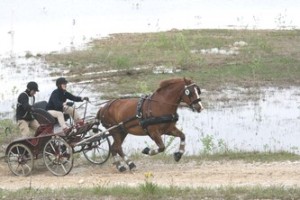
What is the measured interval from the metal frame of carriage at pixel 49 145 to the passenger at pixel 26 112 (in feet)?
0.88

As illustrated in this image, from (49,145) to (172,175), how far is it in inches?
114

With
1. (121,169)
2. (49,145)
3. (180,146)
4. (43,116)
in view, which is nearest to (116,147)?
(121,169)

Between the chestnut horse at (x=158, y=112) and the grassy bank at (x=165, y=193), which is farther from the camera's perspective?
the chestnut horse at (x=158, y=112)

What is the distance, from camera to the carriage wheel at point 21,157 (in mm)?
14602

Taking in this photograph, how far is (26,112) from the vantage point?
15.0m

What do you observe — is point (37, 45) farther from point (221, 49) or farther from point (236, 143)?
point (236, 143)

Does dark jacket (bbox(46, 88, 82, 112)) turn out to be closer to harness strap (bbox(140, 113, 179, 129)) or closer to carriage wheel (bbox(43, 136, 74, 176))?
carriage wheel (bbox(43, 136, 74, 176))

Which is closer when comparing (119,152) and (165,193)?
(165,193)

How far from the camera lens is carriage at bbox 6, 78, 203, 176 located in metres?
13.9

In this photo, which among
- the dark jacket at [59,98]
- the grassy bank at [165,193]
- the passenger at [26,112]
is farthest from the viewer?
the dark jacket at [59,98]

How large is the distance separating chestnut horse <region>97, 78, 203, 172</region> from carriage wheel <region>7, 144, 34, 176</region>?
184 cm

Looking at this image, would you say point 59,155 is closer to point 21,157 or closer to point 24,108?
point 21,157

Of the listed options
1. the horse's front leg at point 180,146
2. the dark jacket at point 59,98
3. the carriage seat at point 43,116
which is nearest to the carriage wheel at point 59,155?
the carriage seat at point 43,116

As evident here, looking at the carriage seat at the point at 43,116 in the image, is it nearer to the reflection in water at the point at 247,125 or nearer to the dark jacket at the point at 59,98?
the dark jacket at the point at 59,98
